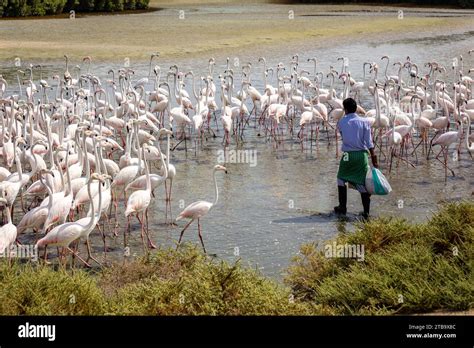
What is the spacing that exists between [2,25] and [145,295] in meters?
33.7

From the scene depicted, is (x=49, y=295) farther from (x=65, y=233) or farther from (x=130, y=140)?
(x=130, y=140)

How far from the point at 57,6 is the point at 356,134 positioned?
126 ft

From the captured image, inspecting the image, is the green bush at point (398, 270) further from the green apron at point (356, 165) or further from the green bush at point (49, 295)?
the green bush at point (49, 295)

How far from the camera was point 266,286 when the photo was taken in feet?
26.5

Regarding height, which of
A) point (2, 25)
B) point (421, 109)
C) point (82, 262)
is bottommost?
point (82, 262)

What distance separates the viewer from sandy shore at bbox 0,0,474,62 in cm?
3036

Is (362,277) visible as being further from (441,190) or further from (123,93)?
(123,93)

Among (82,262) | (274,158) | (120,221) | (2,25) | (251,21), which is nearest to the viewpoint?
(82,262)

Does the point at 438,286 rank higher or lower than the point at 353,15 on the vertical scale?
lower

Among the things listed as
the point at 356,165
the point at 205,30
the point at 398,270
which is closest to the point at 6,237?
the point at 398,270

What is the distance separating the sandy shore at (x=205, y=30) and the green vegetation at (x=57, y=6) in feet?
5.32

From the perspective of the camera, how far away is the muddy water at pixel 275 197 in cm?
1080
